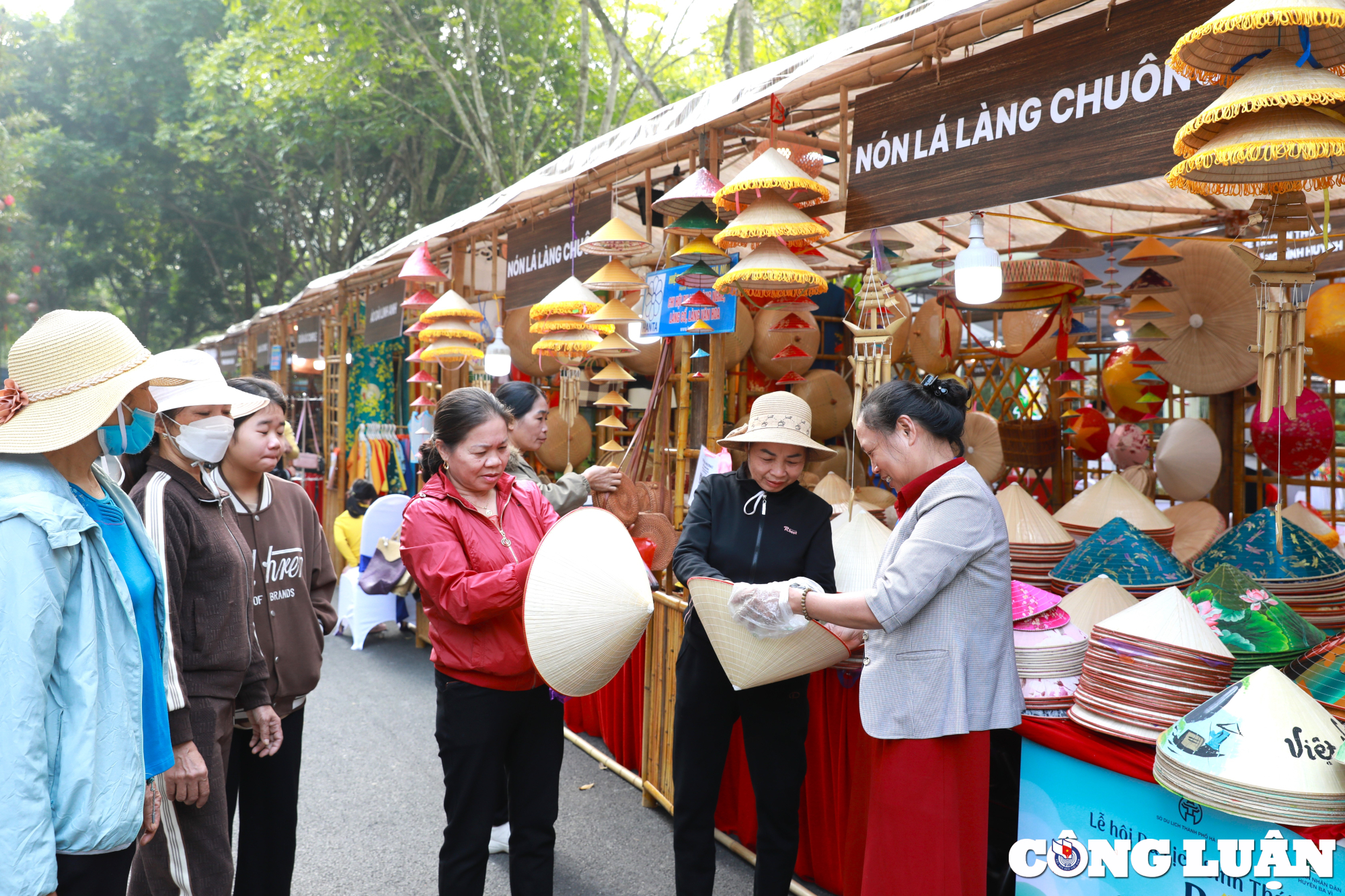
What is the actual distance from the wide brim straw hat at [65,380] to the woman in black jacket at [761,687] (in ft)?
4.95

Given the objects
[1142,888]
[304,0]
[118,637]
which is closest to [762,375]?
[1142,888]

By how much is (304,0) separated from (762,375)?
936 cm

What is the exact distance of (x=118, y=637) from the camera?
1523mm

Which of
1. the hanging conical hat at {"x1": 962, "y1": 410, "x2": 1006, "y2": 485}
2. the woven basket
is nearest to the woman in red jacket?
the hanging conical hat at {"x1": 962, "y1": 410, "x2": 1006, "y2": 485}

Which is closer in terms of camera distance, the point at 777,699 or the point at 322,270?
the point at 777,699

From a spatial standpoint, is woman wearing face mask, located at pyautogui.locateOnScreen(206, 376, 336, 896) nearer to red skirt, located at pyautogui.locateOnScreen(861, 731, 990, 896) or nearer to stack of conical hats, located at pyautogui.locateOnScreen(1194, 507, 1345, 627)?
red skirt, located at pyautogui.locateOnScreen(861, 731, 990, 896)

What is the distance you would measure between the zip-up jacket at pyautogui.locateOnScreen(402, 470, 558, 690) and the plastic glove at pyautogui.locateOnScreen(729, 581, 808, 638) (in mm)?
556

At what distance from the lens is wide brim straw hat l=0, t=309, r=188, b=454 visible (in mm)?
1452

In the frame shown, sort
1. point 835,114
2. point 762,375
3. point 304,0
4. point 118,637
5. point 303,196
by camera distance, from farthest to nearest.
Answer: point 303,196 → point 304,0 → point 762,375 → point 835,114 → point 118,637

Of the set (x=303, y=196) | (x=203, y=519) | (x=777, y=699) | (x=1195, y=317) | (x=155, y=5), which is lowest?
(x=777, y=699)

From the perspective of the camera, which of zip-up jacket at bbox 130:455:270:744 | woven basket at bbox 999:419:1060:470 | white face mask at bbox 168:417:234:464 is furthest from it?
woven basket at bbox 999:419:1060:470

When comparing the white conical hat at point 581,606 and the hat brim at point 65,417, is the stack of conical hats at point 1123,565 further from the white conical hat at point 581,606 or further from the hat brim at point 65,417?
the hat brim at point 65,417

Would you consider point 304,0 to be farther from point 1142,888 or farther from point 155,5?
point 1142,888

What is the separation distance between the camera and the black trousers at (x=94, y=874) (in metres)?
1.45
